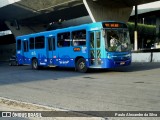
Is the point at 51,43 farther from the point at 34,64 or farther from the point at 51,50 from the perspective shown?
the point at 34,64

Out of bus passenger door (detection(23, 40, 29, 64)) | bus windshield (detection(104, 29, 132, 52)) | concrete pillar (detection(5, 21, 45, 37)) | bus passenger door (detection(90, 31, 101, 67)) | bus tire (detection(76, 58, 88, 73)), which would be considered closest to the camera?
bus windshield (detection(104, 29, 132, 52))

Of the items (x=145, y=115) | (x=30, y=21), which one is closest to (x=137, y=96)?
(x=145, y=115)

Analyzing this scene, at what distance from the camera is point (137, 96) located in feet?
37.4

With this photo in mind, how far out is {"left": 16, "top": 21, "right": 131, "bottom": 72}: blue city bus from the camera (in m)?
20.4

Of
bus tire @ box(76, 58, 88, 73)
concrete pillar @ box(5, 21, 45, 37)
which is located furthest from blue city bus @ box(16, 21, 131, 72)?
concrete pillar @ box(5, 21, 45, 37)

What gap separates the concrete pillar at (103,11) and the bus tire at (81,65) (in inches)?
608

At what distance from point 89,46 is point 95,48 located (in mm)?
485

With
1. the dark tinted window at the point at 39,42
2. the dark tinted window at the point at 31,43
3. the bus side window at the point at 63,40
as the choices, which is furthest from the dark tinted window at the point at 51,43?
the dark tinted window at the point at 31,43

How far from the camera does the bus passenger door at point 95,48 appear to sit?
20.7 m

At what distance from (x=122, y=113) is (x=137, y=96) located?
2.91 metres

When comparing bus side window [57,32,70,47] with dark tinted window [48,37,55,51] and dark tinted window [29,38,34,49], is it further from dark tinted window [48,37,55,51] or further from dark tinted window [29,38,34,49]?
dark tinted window [29,38,34,49]

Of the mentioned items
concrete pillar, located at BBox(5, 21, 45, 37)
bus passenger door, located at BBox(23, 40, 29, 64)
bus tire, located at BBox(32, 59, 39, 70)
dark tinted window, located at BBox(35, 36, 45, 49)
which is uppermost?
concrete pillar, located at BBox(5, 21, 45, 37)

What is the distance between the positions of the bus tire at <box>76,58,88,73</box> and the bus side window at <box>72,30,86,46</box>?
3.45 ft

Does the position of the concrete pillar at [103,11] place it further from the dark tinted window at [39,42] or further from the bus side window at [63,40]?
the bus side window at [63,40]
